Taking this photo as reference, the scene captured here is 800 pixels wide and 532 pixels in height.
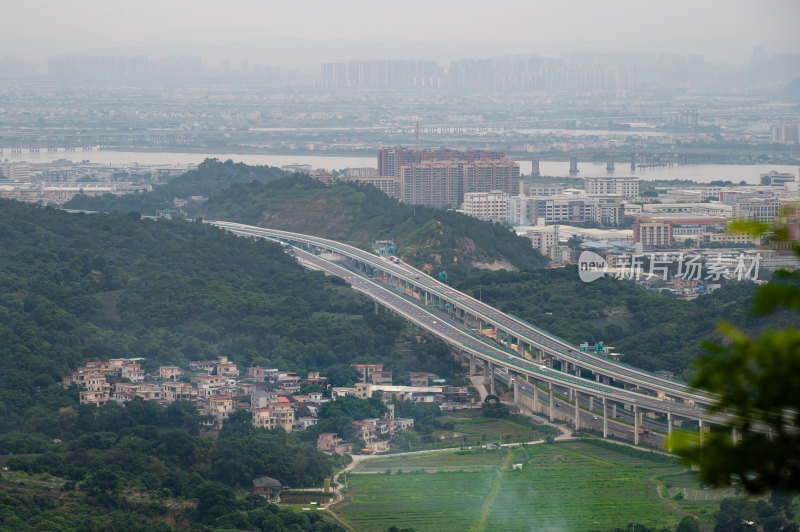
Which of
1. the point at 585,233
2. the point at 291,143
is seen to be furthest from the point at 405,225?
the point at 291,143

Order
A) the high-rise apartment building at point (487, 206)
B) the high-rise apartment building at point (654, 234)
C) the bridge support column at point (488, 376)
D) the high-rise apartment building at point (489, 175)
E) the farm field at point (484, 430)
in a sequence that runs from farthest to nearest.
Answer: the high-rise apartment building at point (489, 175) < the high-rise apartment building at point (487, 206) < the high-rise apartment building at point (654, 234) < the bridge support column at point (488, 376) < the farm field at point (484, 430)

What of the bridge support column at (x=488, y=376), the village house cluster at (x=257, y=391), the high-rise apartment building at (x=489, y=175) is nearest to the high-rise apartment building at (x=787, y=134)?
the high-rise apartment building at (x=489, y=175)

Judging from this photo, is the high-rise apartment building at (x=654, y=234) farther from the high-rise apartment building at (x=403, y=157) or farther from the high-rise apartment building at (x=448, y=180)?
the high-rise apartment building at (x=403, y=157)

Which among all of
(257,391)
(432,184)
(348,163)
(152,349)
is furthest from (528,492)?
(348,163)

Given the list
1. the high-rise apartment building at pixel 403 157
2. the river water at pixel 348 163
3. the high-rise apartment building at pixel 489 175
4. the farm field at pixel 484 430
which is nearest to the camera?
the farm field at pixel 484 430

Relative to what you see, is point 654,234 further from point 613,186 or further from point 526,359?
point 526,359

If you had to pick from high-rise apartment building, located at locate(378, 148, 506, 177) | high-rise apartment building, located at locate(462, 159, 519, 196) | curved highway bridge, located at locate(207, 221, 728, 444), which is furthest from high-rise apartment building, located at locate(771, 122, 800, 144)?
curved highway bridge, located at locate(207, 221, 728, 444)

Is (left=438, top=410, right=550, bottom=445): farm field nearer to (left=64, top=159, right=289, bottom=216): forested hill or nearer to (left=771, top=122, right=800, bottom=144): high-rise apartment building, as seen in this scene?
(left=64, top=159, right=289, bottom=216): forested hill

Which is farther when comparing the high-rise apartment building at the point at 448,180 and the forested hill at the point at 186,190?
the high-rise apartment building at the point at 448,180
